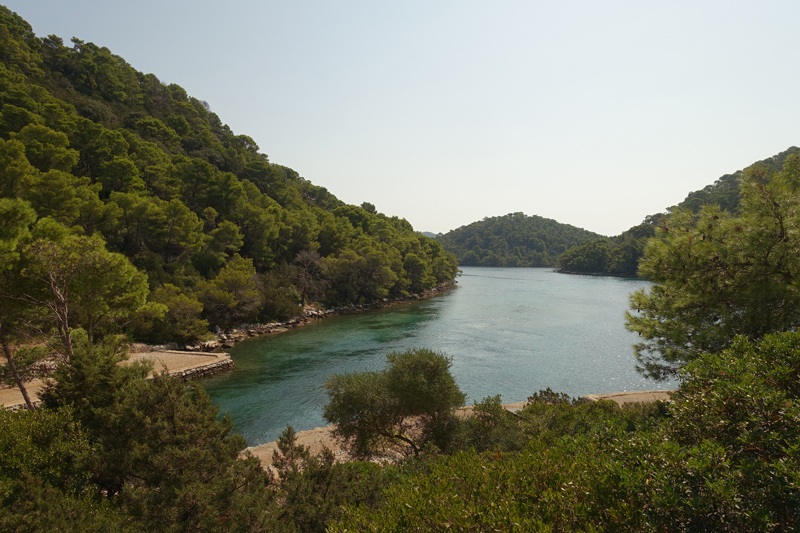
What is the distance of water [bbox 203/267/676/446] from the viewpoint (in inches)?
691

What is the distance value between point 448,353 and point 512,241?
140 metres

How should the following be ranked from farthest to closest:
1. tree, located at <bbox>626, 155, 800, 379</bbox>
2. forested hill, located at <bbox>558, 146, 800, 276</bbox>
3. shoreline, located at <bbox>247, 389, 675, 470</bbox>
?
forested hill, located at <bbox>558, 146, 800, 276</bbox> → shoreline, located at <bbox>247, 389, 675, 470</bbox> → tree, located at <bbox>626, 155, 800, 379</bbox>

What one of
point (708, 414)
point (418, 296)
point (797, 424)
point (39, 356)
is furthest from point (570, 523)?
point (418, 296)

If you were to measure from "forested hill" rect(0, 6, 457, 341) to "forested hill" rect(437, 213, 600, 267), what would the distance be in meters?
86.9

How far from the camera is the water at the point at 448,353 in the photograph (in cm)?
1756

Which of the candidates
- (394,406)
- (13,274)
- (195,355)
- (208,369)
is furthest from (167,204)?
(394,406)

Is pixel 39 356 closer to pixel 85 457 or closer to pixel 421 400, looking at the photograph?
pixel 85 457

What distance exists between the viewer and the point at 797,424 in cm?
339

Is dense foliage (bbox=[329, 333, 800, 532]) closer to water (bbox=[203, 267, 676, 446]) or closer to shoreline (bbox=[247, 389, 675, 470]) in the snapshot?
shoreline (bbox=[247, 389, 675, 470])

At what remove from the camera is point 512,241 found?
15775 centimetres

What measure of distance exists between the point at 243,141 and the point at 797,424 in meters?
91.6

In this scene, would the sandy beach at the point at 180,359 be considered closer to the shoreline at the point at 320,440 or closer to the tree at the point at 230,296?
the tree at the point at 230,296

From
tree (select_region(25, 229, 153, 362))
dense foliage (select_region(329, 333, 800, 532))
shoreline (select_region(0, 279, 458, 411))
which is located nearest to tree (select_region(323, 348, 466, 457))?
shoreline (select_region(0, 279, 458, 411))

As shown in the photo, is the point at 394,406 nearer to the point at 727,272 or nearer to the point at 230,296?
Result: the point at 727,272
